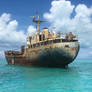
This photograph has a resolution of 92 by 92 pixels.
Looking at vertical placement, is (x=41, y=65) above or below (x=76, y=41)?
below

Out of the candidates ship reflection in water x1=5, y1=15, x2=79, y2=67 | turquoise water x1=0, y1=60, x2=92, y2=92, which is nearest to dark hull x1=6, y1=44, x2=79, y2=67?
ship reflection in water x1=5, y1=15, x2=79, y2=67

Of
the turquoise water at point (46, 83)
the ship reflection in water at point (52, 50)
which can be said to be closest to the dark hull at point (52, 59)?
the ship reflection in water at point (52, 50)

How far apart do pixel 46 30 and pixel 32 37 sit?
16.3ft

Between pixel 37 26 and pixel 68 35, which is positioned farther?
pixel 37 26

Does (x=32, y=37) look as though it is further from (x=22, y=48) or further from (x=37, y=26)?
(x=22, y=48)

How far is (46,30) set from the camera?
1341 inches

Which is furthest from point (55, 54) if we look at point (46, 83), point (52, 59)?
point (46, 83)

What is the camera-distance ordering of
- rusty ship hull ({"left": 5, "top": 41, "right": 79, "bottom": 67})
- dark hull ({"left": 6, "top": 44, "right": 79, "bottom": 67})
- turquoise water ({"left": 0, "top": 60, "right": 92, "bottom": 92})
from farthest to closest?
dark hull ({"left": 6, "top": 44, "right": 79, "bottom": 67}) → rusty ship hull ({"left": 5, "top": 41, "right": 79, "bottom": 67}) → turquoise water ({"left": 0, "top": 60, "right": 92, "bottom": 92})

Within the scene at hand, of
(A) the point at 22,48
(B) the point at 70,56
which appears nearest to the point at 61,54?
(B) the point at 70,56

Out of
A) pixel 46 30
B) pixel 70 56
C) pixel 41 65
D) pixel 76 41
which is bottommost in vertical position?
pixel 41 65

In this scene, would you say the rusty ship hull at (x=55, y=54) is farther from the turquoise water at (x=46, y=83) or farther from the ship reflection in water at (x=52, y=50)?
the turquoise water at (x=46, y=83)

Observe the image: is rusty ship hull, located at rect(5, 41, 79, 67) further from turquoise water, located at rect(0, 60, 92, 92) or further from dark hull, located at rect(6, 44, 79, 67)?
turquoise water, located at rect(0, 60, 92, 92)

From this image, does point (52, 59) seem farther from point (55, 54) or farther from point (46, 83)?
point (46, 83)

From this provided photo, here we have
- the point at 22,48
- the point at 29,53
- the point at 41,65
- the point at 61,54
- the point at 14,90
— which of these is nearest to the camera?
the point at 14,90
